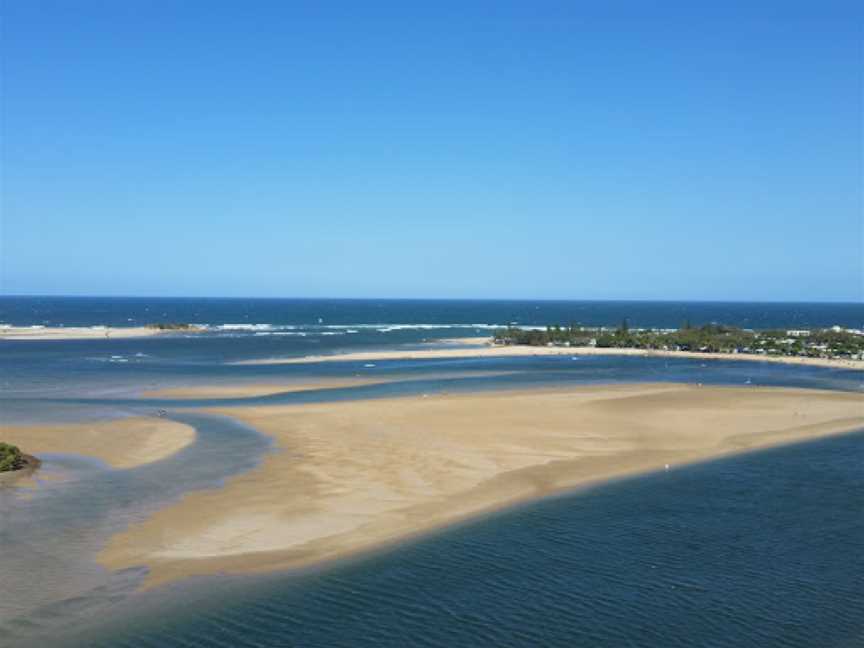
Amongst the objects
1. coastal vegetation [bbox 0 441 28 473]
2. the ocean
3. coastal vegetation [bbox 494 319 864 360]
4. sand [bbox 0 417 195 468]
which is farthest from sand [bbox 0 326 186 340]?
the ocean

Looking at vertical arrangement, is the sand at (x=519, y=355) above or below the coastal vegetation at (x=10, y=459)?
above

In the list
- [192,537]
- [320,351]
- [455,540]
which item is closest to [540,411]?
[455,540]

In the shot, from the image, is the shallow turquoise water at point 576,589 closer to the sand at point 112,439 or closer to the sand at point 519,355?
the sand at point 112,439

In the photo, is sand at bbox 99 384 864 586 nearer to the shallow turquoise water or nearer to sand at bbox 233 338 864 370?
the shallow turquoise water

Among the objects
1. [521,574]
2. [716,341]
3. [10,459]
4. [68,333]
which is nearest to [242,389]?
[10,459]

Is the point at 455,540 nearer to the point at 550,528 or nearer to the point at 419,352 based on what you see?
the point at 550,528

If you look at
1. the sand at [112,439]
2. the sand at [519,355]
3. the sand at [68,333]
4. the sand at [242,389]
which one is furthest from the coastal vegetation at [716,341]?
the sand at [112,439]
